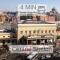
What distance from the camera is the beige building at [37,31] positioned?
216 inches

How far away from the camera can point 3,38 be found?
216 inches

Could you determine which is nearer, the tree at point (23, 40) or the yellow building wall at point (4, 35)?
the tree at point (23, 40)

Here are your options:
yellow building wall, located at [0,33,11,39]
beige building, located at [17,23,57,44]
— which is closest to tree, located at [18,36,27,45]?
beige building, located at [17,23,57,44]

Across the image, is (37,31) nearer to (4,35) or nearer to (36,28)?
(36,28)

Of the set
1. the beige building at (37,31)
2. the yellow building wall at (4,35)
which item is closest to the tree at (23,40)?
the beige building at (37,31)

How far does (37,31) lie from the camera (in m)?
5.63

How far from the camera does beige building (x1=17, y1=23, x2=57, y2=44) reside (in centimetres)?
549

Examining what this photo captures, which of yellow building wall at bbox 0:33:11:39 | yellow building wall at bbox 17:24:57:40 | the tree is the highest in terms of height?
yellow building wall at bbox 17:24:57:40

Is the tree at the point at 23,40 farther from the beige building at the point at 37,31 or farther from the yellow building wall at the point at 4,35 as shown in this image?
the yellow building wall at the point at 4,35

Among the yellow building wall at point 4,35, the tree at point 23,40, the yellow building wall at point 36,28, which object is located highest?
the yellow building wall at point 36,28

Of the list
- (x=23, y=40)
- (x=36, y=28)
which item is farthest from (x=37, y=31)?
(x=23, y=40)

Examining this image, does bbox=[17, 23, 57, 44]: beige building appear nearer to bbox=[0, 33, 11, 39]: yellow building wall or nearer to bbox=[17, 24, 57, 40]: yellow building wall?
bbox=[17, 24, 57, 40]: yellow building wall

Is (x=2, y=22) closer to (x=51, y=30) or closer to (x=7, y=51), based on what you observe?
(x=51, y=30)

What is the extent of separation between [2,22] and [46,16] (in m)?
1.62
